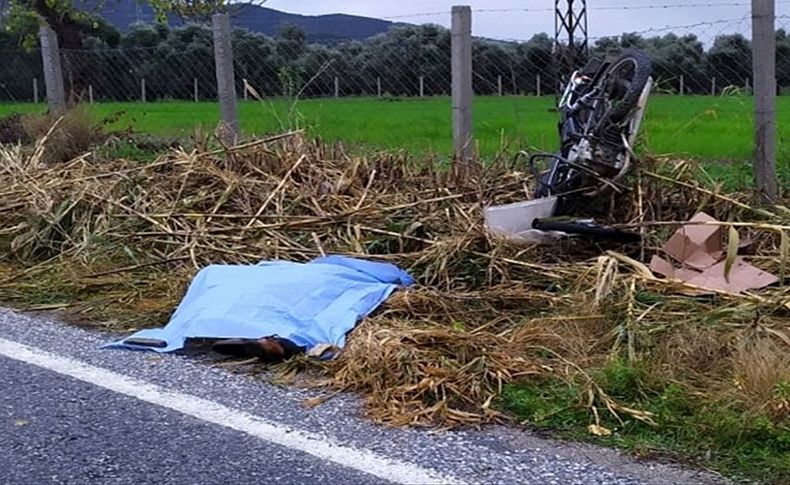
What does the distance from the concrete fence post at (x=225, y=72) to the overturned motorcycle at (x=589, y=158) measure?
407 cm

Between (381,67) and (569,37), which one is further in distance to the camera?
(381,67)

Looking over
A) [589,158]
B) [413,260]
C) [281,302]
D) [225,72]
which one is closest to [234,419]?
[281,302]

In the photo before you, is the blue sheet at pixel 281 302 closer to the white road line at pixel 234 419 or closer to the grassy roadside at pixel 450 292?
the grassy roadside at pixel 450 292

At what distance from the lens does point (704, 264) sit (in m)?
5.63

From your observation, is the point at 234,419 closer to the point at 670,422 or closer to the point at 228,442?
the point at 228,442

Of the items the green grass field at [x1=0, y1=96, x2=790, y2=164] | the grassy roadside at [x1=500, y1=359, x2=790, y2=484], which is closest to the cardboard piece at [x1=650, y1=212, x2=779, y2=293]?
the green grass field at [x1=0, y1=96, x2=790, y2=164]

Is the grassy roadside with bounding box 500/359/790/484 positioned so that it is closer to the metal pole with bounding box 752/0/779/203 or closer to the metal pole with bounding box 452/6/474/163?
the metal pole with bounding box 752/0/779/203

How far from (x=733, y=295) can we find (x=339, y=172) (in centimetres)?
363

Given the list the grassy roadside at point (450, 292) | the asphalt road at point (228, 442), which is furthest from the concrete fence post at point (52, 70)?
the asphalt road at point (228, 442)

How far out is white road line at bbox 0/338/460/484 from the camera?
3490 millimetres

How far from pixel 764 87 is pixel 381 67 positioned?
38.6ft

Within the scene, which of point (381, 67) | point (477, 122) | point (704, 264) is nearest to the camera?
point (704, 264)

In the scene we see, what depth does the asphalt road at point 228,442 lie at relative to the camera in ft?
11.4

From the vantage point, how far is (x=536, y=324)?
502cm
